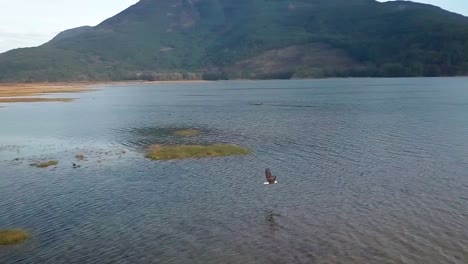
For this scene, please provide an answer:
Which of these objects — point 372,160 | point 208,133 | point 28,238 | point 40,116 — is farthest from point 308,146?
point 40,116

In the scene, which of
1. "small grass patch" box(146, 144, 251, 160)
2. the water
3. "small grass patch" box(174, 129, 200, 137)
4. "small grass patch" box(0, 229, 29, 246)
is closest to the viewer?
the water

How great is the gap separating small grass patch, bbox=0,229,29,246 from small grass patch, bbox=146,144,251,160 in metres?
26.4

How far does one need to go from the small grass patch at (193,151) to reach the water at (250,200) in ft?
6.74

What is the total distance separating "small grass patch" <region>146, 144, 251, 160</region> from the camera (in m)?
57.8

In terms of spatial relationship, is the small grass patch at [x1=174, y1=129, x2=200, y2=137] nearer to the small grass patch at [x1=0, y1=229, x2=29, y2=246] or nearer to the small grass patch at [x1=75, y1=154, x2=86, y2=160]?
the small grass patch at [x1=75, y1=154, x2=86, y2=160]

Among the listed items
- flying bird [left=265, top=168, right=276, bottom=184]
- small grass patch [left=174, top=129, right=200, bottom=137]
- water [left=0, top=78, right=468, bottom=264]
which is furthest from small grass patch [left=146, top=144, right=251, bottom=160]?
flying bird [left=265, top=168, right=276, bottom=184]

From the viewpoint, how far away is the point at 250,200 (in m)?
38.4

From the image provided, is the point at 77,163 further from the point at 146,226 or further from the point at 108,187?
the point at 146,226

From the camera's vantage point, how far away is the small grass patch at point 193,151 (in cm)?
5781

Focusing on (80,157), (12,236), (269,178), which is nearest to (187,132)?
(80,157)

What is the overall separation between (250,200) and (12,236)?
17189 mm

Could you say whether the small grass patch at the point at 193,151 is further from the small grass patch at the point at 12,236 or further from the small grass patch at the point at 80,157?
the small grass patch at the point at 12,236

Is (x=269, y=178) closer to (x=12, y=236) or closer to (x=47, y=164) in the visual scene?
(x=12, y=236)

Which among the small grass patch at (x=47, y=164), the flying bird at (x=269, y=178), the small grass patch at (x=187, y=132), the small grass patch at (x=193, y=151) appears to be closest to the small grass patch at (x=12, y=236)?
the flying bird at (x=269, y=178)
